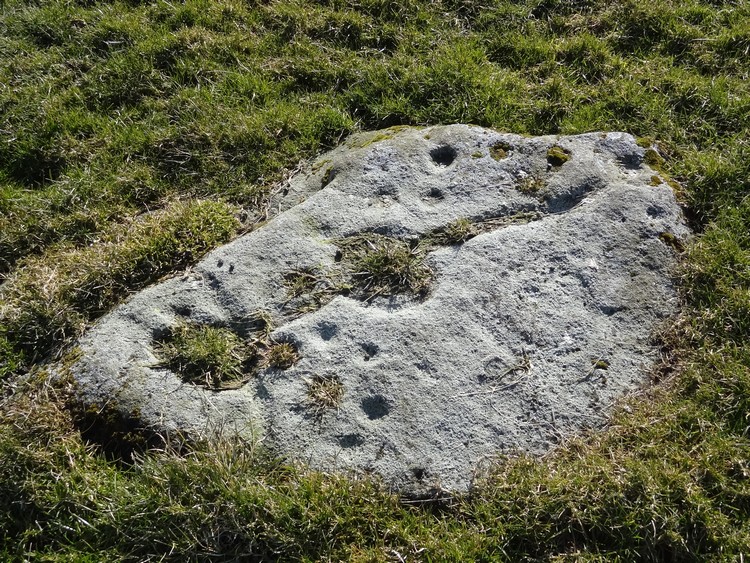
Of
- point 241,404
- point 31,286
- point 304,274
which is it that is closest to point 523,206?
point 304,274

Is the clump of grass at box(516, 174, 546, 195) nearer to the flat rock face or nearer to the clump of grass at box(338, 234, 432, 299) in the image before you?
the flat rock face

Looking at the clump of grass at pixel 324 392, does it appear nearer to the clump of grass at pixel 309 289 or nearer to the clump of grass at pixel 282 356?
the clump of grass at pixel 282 356

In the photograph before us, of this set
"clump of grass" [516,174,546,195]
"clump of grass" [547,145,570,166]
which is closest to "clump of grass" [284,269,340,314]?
"clump of grass" [516,174,546,195]

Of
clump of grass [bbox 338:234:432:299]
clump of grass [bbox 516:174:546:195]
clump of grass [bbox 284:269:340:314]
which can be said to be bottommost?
clump of grass [bbox 284:269:340:314]

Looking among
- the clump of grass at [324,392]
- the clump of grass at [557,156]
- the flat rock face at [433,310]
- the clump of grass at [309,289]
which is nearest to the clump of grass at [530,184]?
the flat rock face at [433,310]

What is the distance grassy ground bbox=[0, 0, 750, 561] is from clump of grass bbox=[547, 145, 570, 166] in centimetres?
57

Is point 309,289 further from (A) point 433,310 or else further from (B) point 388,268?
(A) point 433,310

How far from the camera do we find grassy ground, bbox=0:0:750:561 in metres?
3.41

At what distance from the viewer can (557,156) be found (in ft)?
15.7

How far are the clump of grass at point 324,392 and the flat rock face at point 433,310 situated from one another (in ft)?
0.04

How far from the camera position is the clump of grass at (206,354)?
3973 mm

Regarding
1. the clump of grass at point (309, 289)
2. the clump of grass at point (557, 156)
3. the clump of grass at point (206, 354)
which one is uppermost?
the clump of grass at point (557, 156)

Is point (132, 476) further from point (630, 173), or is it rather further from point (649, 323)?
point (630, 173)

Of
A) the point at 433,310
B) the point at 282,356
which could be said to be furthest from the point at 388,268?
the point at 282,356
